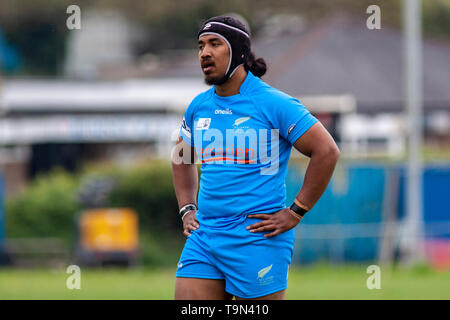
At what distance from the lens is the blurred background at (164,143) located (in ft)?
62.2

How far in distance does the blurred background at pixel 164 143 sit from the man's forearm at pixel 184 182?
14.7 ft

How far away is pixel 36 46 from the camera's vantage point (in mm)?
58438

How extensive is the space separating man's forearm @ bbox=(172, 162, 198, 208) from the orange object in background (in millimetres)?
14695

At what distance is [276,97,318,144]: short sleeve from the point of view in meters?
5.21

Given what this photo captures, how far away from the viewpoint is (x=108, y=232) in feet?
67.1

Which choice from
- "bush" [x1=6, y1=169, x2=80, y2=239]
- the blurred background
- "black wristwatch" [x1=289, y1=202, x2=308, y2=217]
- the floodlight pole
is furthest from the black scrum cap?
"bush" [x1=6, y1=169, x2=80, y2=239]

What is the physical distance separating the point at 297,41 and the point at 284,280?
32.3 meters

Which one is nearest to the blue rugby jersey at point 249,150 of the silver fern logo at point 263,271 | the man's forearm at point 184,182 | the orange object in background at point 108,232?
the silver fern logo at point 263,271

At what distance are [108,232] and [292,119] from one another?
1561 cm

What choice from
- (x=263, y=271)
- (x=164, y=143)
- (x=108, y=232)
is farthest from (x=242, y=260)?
(x=164, y=143)

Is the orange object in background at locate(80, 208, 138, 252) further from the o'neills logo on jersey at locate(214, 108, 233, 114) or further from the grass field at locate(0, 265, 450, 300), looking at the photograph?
the o'neills logo on jersey at locate(214, 108, 233, 114)
